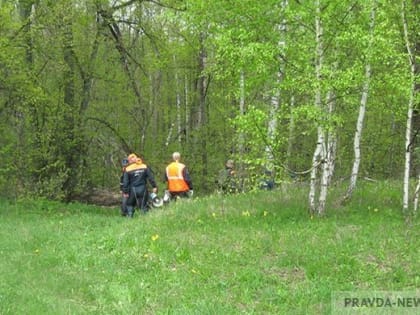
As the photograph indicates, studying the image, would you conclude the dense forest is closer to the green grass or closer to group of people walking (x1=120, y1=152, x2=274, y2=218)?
the green grass

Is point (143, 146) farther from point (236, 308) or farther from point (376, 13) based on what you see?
point (236, 308)

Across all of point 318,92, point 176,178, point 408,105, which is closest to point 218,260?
point 318,92

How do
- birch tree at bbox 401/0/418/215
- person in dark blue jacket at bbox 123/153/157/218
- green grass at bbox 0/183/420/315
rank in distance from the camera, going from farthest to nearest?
person in dark blue jacket at bbox 123/153/157/218 → birch tree at bbox 401/0/418/215 → green grass at bbox 0/183/420/315

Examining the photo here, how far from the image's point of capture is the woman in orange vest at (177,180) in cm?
1567

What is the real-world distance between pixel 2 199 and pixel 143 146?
7698 mm

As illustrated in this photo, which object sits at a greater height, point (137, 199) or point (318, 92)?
point (318, 92)

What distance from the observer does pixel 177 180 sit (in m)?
15.8

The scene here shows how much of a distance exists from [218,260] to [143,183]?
22.7 ft

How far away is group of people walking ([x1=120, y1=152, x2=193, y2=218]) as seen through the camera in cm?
1563

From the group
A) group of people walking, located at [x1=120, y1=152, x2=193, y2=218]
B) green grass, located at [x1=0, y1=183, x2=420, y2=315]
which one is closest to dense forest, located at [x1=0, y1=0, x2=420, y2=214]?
green grass, located at [x1=0, y1=183, x2=420, y2=315]

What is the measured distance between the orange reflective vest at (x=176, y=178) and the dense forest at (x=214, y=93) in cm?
182

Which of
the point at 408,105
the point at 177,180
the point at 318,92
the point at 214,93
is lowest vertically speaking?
the point at 177,180

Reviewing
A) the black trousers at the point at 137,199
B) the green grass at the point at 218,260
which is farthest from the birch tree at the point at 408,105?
the black trousers at the point at 137,199

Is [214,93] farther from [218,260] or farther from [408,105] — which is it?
[218,260]
